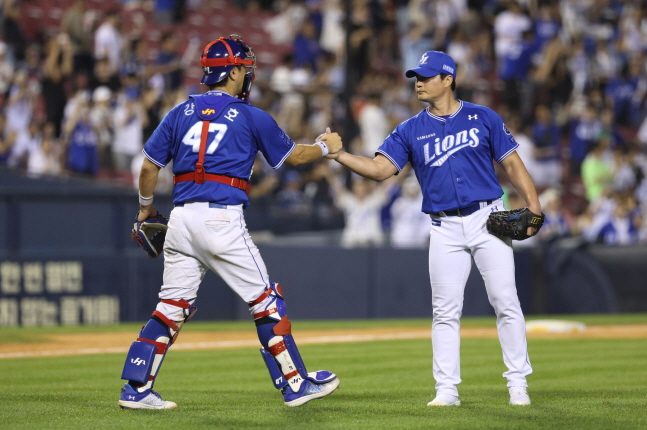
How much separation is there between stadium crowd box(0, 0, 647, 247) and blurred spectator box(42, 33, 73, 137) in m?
0.02

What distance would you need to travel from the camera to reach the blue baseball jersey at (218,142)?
573 cm

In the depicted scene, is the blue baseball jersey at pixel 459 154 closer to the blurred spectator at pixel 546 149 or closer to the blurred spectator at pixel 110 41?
the blurred spectator at pixel 110 41

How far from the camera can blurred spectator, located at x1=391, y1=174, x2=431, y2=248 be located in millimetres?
15797

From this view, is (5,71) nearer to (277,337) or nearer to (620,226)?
(620,226)

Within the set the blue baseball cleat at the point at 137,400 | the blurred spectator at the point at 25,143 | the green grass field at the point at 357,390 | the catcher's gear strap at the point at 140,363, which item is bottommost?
the green grass field at the point at 357,390

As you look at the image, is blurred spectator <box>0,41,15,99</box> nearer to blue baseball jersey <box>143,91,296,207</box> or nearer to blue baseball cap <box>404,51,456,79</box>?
blue baseball jersey <box>143,91,296,207</box>

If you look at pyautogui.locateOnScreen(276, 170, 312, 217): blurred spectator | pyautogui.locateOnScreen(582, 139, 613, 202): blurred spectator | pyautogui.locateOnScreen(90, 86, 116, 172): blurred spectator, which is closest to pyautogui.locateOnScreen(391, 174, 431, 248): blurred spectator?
pyautogui.locateOnScreen(276, 170, 312, 217): blurred spectator

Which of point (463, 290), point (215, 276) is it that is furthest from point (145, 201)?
point (215, 276)

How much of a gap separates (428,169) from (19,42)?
11.9 m

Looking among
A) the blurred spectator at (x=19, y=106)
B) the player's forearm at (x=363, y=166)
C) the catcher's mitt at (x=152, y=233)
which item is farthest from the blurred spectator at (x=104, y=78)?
the player's forearm at (x=363, y=166)

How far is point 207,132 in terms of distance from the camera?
18.8ft

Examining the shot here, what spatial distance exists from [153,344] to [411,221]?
1040cm

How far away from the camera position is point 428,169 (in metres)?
6.15

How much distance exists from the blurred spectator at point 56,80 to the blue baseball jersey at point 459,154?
10235 mm
